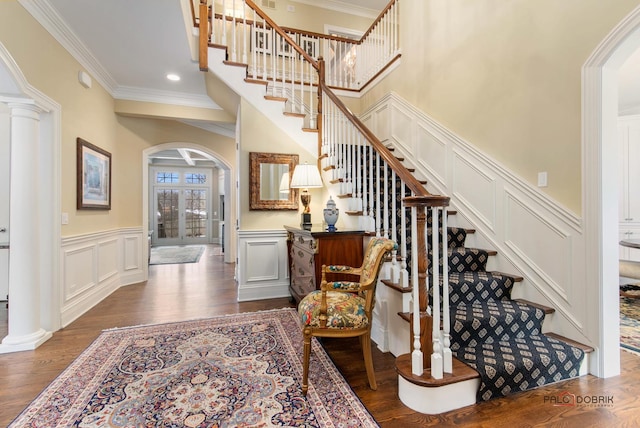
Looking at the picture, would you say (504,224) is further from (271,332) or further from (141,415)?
(141,415)

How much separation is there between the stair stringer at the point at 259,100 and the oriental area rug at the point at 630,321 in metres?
3.61

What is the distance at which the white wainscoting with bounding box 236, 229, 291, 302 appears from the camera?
375cm

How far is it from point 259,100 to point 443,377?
3.59 meters

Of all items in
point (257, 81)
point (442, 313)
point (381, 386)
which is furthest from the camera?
point (257, 81)

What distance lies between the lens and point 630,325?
110 inches

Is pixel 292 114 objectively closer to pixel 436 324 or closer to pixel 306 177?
pixel 306 177

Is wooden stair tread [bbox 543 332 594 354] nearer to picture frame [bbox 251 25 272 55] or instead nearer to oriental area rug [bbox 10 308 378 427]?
oriental area rug [bbox 10 308 378 427]

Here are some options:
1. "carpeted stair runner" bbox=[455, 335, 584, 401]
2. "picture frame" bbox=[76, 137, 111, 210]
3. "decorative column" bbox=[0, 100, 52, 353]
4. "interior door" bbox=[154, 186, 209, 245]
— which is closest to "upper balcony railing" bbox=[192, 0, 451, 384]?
"carpeted stair runner" bbox=[455, 335, 584, 401]

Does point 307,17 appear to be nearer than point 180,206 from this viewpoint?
Yes

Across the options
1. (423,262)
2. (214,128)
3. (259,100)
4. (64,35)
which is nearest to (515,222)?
(423,262)

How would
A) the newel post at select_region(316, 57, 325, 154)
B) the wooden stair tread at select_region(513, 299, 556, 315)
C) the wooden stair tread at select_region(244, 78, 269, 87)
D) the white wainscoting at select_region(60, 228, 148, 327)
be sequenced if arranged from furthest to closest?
the newel post at select_region(316, 57, 325, 154), the wooden stair tread at select_region(244, 78, 269, 87), the white wainscoting at select_region(60, 228, 148, 327), the wooden stair tread at select_region(513, 299, 556, 315)

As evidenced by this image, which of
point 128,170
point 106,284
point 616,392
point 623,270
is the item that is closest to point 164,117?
point 128,170

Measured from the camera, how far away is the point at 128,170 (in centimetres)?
465

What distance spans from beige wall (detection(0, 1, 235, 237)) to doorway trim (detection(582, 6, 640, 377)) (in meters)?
4.26
